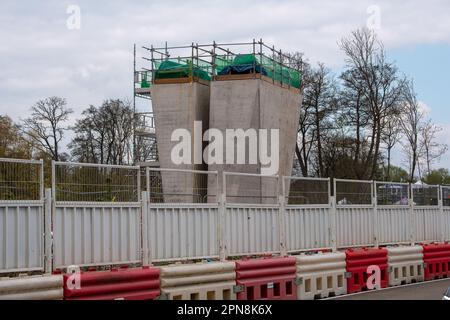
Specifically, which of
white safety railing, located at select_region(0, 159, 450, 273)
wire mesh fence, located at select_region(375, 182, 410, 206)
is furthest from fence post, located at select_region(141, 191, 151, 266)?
wire mesh fence, located at select_region(375, 182, 410, 206)

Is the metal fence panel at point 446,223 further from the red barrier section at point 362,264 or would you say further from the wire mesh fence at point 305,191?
the wire mesh fence at point 305,191

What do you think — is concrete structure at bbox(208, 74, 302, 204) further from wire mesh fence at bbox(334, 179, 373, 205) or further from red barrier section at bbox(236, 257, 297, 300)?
red barrier section at bbox(236, 257, 297, 300)

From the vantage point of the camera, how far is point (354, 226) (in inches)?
774

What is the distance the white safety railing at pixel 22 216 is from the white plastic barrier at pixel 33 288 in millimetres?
416

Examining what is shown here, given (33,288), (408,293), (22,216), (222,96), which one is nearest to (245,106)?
(222,96)

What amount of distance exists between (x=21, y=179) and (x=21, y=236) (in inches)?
34.4

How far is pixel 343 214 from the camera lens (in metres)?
19.3

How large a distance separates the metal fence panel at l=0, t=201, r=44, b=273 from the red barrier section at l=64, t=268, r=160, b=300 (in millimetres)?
618

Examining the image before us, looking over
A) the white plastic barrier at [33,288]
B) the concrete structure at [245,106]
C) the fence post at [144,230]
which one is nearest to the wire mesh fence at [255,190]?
the fence post at [144,230]

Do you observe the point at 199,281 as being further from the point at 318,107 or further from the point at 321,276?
the point at 318,107

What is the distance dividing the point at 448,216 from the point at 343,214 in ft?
24.7

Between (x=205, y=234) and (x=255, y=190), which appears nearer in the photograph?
(x=205, y=234)

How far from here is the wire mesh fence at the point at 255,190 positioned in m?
17.4

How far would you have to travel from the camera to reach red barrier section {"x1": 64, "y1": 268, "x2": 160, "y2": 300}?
11.5 meters
